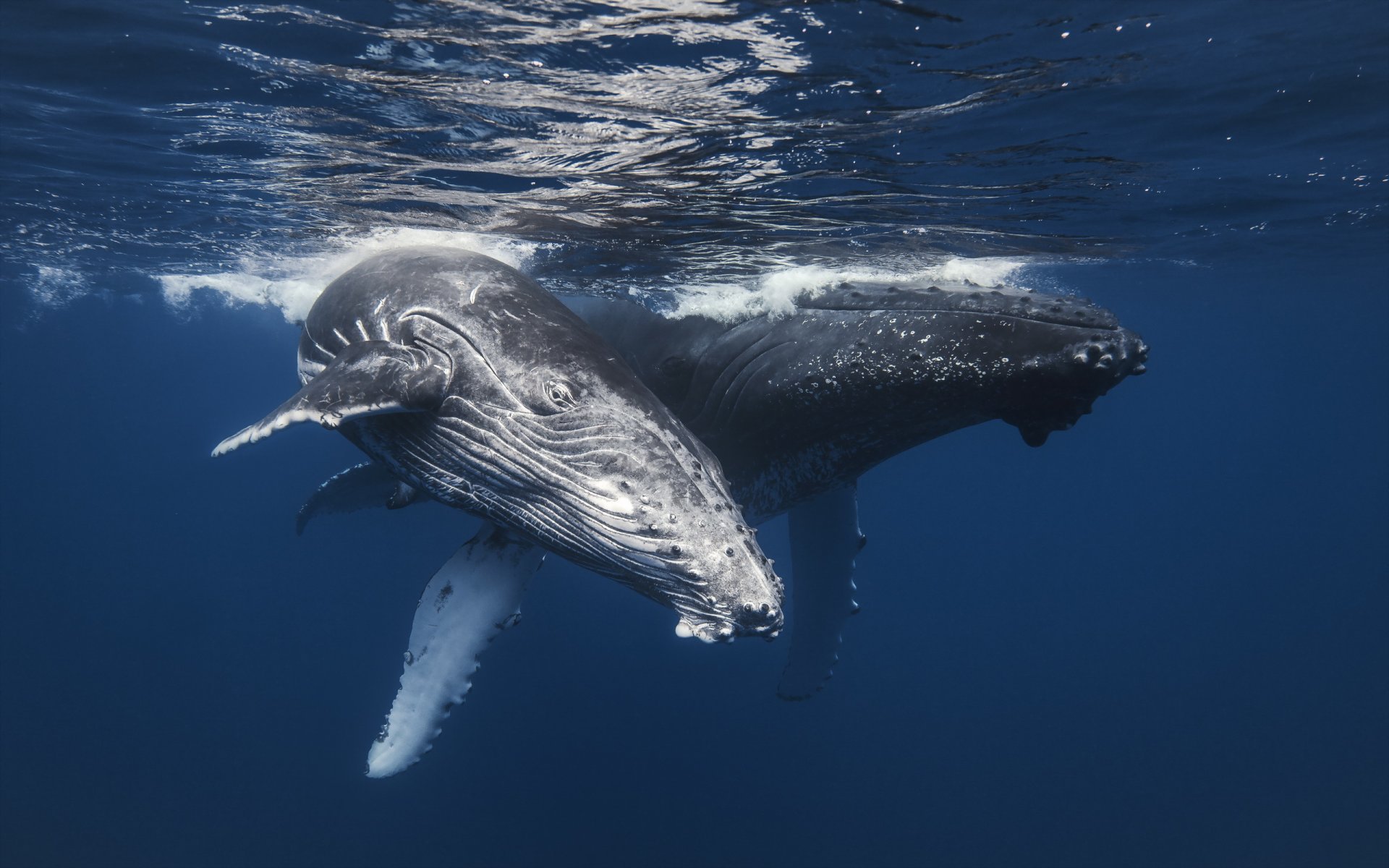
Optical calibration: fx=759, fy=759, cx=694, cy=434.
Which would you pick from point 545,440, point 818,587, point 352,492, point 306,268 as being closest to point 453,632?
point 545,440

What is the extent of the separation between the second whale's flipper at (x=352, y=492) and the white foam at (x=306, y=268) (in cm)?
182

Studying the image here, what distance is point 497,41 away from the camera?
6539 millimetres

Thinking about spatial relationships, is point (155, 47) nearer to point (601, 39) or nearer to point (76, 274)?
point (601, 39)

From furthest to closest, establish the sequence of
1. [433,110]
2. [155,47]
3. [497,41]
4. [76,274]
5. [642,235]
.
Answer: [76,274] → [642,235] → [433,110] → [155,47] → [497,41]

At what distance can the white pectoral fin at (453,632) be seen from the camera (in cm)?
592

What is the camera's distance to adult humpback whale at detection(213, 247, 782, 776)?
416 centimetres

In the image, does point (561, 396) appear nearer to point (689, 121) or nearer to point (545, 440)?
point (545, 440)

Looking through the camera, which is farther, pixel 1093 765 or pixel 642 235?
pixel 1093 765

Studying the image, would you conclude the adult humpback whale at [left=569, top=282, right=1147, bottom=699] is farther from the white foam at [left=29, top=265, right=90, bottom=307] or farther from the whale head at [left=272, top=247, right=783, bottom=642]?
the white foam at [left=29, top=265, right=90, bottom=307]

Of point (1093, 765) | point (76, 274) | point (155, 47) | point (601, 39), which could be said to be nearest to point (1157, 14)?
point (601, 39)

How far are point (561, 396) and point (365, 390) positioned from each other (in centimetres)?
113

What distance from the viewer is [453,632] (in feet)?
19.4

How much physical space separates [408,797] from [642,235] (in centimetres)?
2522

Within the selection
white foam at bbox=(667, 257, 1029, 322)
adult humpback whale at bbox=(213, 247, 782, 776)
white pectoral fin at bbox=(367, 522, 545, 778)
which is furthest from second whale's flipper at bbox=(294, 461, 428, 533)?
white foam at bbox=(667, 257, 1029, 322)
